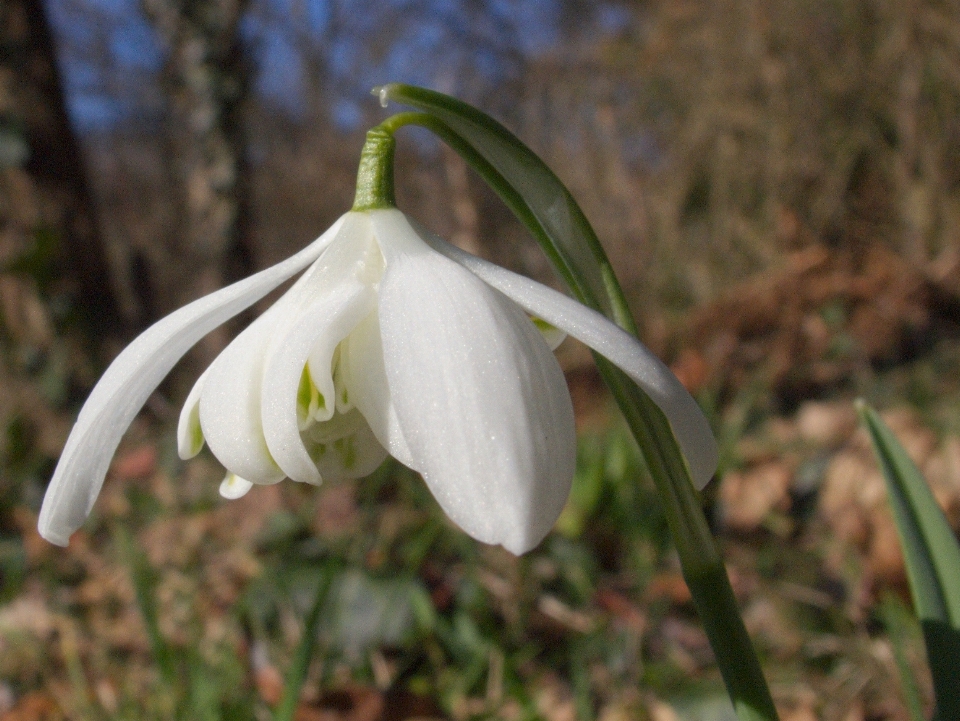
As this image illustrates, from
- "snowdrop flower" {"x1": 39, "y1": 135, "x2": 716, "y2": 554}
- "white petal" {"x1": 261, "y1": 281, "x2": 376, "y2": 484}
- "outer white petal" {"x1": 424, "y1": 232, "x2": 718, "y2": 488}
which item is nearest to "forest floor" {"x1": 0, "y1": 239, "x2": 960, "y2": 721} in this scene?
"outer white petal" {"x1": 424, "y1": 232, "x2": 718, "y2": 488}

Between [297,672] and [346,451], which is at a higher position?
[346,451]

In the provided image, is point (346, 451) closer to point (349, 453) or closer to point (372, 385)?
point (349, 453)

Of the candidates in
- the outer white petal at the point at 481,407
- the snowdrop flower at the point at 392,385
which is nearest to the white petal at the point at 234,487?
the snowdrop flower at the point at 392,385

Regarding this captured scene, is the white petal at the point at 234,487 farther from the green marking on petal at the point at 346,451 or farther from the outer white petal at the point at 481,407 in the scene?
the outer white petal at the point at 481,407

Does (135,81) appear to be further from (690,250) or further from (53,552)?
(53,552)

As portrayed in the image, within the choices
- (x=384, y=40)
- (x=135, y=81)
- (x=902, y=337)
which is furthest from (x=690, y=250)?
(x=135, y=81)

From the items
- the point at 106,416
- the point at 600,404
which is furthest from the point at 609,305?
the point at 600,404

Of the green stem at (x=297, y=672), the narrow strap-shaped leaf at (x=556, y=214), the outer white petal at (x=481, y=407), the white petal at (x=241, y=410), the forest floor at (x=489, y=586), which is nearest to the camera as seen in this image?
the outer white petal at (x=481, y=407)
